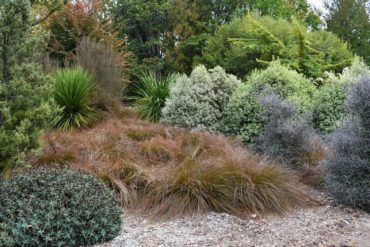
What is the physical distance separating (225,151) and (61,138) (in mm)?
2271

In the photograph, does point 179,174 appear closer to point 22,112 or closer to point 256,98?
point 22,112

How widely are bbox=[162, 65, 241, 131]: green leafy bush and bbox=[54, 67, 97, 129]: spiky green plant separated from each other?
4.54 ft

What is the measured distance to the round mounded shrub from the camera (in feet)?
12.1

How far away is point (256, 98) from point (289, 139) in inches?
48.0

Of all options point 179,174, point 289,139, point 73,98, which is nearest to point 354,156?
point 289,139

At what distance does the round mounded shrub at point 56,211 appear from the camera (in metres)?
3.70

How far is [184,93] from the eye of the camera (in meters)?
7.88

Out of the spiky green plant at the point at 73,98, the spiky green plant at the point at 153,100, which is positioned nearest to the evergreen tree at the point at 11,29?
the spiky green plant at the point at 73,98

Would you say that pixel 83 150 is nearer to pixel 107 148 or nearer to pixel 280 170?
pixel 107 148

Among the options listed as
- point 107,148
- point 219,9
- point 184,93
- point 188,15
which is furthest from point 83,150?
point 219,9

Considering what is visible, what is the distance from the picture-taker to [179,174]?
508 centimetres

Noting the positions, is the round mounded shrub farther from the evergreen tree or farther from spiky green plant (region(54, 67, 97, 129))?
spiky green plant (region(54, 67, 97, 129))

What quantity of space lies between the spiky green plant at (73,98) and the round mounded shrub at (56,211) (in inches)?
143

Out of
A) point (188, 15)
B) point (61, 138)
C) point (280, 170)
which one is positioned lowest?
point (61, 138)
